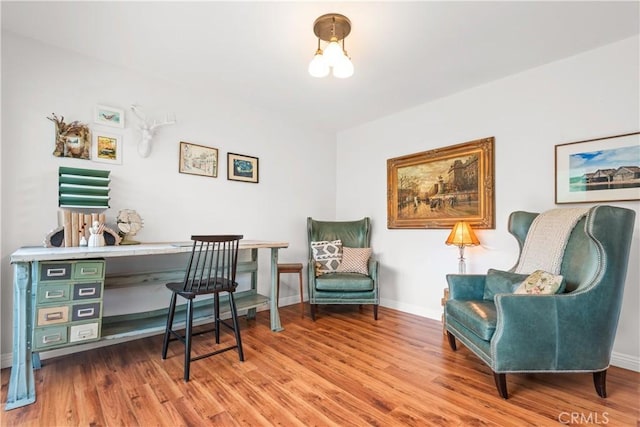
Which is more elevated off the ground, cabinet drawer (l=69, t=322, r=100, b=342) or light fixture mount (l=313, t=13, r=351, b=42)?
light fixture mount (l=313, t=13, r=351, b=42)

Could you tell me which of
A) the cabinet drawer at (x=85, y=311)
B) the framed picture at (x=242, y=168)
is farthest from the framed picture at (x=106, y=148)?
the cabinet drawer at (x=85, y=311)

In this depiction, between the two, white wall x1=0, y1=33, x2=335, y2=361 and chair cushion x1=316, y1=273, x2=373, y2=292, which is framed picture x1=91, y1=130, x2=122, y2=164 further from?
chair cushion x1=316, y1=273, x2=373, y2=292

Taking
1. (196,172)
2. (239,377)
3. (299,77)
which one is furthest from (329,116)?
(239,377)

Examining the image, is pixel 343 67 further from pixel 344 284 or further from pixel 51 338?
pixel 51 338

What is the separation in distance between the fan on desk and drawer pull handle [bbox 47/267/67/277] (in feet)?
1.93

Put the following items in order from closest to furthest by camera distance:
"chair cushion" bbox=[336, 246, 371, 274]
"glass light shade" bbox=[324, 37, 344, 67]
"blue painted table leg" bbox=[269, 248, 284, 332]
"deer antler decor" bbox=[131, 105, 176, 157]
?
"glass light shade" bbox=[324, 37, 344, 67], "deer antler decor" bbox=[131, 105, 176, 157], "blue painted table leg" bbox=[269, 248, 284, 332], "chair cushion" bbox=[336, 246, 371, 274]

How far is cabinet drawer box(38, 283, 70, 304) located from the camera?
5.70ft

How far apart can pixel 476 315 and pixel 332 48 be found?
1983mm

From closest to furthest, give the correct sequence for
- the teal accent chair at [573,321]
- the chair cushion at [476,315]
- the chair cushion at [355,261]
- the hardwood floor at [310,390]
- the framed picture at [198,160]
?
the hardwood floor at [310,390], the teal accent chair at [573,321], the chair cushion at [476,315], the framed picture at [198,160], the chair cushion at [355,261]

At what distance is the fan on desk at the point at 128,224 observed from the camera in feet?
7.84

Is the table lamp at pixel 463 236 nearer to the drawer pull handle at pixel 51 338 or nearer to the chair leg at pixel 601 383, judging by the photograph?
the chair leg at pixel 601 383

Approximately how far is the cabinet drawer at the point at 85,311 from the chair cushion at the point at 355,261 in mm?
2296

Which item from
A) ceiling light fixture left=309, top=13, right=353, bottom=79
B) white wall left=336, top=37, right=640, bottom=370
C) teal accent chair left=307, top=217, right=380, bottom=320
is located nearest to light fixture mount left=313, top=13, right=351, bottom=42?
ceiling light fixture left=309, top=13, right=353, bottom=79

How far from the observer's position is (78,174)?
230 centimetres
